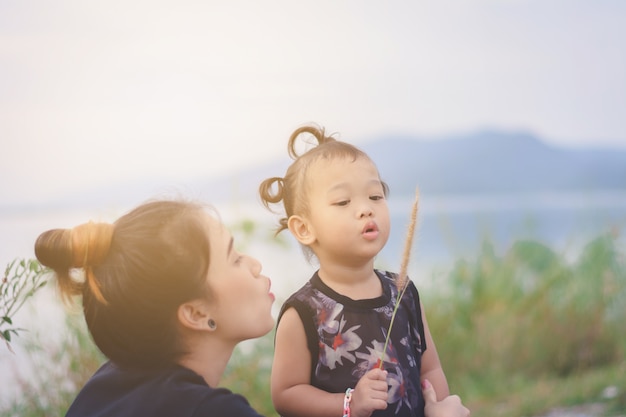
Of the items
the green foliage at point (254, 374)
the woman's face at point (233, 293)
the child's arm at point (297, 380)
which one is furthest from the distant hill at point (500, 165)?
the woman's face at point (233, 293)

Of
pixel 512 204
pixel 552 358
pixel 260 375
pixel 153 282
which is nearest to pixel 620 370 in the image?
pixel 552 358

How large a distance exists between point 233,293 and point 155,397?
349 millimetres

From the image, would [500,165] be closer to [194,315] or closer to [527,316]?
[527,316]

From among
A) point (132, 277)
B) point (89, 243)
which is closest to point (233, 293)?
point (132, 277)

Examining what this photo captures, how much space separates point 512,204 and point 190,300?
3568mm

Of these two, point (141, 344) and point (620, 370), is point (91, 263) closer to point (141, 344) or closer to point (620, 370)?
point (141, 344)

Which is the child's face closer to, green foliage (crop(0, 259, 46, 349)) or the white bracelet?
the white bracelet

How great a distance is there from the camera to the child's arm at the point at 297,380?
8.41ft

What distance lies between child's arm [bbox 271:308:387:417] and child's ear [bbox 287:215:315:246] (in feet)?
0.70

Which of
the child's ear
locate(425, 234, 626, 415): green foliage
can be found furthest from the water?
the child's ear

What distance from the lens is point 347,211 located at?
265 centimetres

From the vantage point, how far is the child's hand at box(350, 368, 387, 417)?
2.48 meters

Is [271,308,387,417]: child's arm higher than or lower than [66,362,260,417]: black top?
lower

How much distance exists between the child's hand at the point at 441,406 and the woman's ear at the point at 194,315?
0.78 meters
